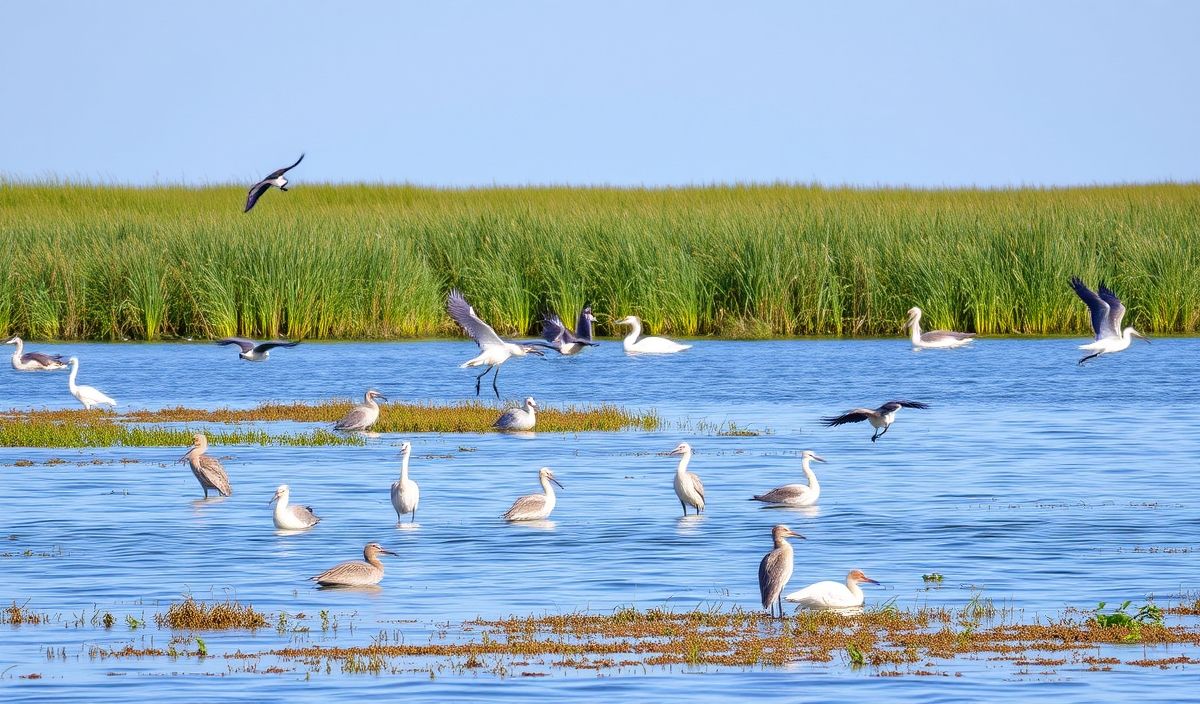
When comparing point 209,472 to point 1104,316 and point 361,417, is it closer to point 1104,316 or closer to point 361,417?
point 361,417

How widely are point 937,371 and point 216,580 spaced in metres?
19.5

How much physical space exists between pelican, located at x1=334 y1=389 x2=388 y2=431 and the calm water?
38 centimetres

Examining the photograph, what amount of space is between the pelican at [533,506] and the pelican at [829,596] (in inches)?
169

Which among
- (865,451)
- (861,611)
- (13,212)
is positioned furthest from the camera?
(13,212)

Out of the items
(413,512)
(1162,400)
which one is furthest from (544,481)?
(1162,400)

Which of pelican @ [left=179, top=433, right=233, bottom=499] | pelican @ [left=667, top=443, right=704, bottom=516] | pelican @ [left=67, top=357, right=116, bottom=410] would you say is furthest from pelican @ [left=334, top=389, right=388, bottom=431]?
pelican @ [left=667, top=443, right=704, bottom=516]

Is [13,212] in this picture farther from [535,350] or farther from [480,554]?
→ [480,554]

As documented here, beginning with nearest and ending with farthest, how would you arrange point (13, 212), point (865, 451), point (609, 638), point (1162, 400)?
point (609, 638) < point (865, 451) < point (1162, 400) < point (13, 212)

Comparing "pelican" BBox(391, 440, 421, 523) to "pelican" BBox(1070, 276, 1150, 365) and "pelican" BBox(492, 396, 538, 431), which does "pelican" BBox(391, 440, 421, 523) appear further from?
"pelican" BBox(1070, 276, 1150, 365)

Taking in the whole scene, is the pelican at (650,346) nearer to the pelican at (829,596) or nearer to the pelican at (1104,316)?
the pelican at (1104,316)

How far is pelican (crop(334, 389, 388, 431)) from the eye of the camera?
22.1 metres

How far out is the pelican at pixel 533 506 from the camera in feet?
50.5

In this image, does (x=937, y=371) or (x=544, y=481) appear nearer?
(x=544, y=481)

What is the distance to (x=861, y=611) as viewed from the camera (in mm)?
11414
